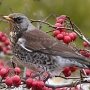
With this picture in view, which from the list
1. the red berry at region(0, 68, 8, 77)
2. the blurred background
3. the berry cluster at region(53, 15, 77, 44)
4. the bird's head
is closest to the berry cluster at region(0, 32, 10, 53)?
the bird's head

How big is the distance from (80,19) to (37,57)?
4856 millimetres

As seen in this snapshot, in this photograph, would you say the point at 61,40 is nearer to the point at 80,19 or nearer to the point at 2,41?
the point at 2,41

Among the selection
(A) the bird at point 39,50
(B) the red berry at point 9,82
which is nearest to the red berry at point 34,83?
(B) the red berry at point 9,82

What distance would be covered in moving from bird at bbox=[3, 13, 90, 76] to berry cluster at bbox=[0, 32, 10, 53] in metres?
0.84

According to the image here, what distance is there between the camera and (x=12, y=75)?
3.19m

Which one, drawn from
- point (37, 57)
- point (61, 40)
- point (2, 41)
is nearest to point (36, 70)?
point (37, 57)

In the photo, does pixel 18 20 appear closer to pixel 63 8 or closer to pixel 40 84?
pixel 40 84

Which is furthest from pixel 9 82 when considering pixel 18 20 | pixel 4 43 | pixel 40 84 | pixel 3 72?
pixel 4 43

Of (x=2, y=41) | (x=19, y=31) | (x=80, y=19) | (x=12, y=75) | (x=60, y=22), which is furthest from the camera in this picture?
(x=80, y=19)

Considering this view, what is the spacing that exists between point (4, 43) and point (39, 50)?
1.17 meters

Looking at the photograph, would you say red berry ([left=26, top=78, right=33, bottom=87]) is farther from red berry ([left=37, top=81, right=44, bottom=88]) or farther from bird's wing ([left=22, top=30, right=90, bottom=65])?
bird's wing ([left=22, top=30, right=90, bottom=65])

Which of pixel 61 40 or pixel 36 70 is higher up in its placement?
pixel 61 40

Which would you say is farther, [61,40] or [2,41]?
[2,41]

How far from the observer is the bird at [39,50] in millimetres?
3460
